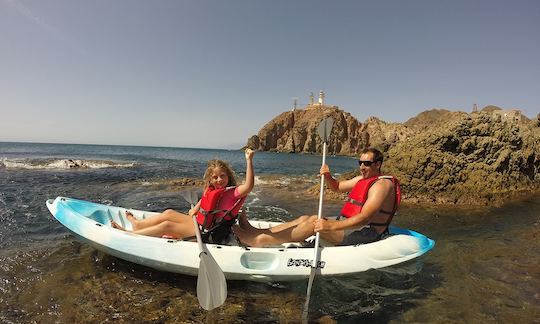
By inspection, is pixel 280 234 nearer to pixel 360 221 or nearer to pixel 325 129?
pixel 360 221

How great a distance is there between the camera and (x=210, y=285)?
414 cm

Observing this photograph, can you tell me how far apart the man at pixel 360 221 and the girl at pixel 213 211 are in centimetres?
38

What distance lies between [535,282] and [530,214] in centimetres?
608

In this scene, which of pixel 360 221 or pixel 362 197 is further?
pixel 362 197

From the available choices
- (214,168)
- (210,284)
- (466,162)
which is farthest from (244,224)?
(466,162)

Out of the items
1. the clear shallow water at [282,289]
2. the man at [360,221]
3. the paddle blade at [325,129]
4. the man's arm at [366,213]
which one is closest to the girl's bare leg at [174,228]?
the clear shallow water at [282,289]

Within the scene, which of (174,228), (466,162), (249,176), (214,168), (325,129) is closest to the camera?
(249,176)

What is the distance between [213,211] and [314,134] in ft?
301

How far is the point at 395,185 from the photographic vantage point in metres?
5.12

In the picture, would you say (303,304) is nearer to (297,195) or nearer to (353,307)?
(353,307)

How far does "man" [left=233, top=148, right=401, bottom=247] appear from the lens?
484cm

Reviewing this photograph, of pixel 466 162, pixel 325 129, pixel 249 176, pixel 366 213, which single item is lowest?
pixel 366 213

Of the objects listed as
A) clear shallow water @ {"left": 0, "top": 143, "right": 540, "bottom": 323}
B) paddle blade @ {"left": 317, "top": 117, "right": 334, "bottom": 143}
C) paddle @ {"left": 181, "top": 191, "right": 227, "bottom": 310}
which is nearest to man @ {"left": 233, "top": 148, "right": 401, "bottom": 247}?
clear shallow water @ {"left": 0, "top": 143, "right": 540, "bottom": 323}

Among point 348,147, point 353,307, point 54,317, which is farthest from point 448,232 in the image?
point 348,147
